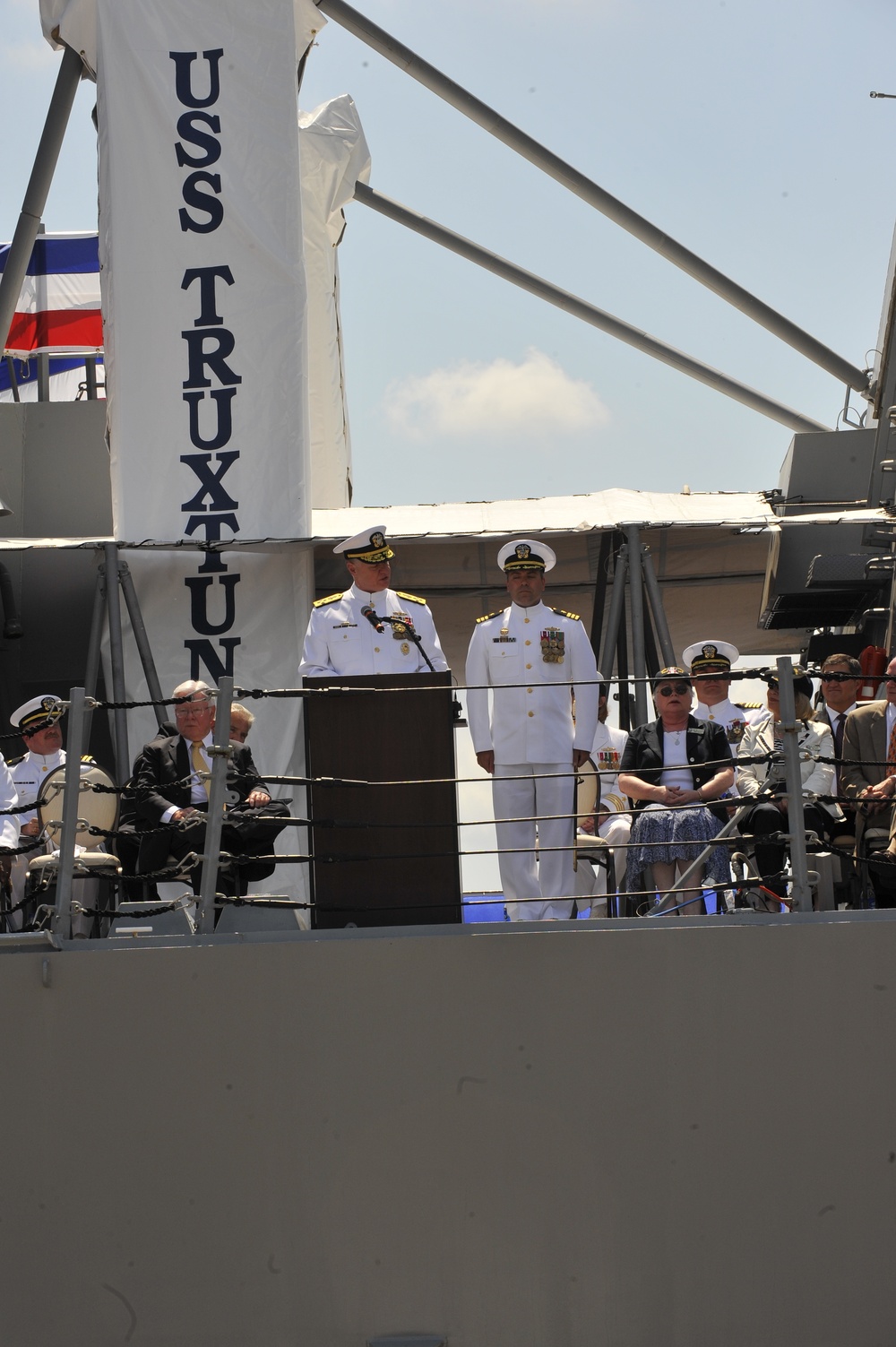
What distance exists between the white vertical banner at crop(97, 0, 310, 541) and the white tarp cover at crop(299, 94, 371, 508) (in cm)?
247

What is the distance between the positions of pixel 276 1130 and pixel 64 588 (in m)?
5.62

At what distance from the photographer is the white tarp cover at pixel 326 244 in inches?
441

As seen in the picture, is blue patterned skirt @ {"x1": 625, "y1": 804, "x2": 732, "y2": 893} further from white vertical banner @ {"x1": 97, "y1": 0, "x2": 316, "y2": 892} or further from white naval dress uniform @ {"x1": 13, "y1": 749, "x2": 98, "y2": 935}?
white vertical banner @ {"x1": 97, "y1": 0, "x2": 316, "y2": 892}

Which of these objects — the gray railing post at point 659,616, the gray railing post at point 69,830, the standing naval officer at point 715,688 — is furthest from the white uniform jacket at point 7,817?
the gray railing post at point 659,616

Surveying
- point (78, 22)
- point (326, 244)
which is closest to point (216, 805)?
point (78, 22)

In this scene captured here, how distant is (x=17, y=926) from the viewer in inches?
223

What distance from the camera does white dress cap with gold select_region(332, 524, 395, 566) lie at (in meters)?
6.14

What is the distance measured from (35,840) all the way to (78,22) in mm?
5660

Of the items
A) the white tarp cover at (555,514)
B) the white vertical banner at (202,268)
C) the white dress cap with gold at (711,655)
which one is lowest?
the white dress cap with gold at (711,655)

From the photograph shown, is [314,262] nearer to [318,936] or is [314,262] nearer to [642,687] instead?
[642,687]

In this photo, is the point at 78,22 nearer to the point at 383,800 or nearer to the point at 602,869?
the point at 602,869

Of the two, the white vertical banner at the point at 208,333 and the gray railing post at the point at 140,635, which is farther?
the white vertical banner at the point at 208,333

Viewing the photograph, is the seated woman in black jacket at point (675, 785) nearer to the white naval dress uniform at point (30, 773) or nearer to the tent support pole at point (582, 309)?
the white naval dress uniform at point (30, 773)

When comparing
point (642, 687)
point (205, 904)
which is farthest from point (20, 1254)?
point (642, 687)
